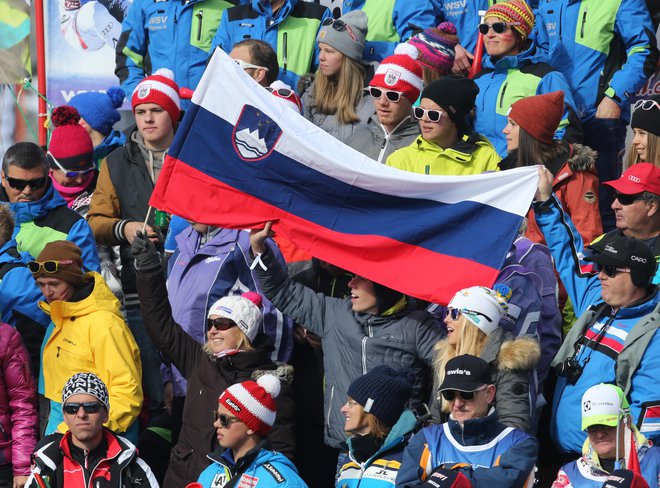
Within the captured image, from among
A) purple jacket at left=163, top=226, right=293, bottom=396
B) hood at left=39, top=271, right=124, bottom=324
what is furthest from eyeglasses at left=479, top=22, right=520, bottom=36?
hood at left=39, top=271, right=124, bottom=324

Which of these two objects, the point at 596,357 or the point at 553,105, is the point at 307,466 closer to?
the point at 596,357

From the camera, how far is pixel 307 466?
8219 millimetres

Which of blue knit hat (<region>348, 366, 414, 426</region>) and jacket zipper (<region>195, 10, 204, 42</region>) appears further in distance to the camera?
jacket zipper (<region>195, 10, 204, 42</region>)

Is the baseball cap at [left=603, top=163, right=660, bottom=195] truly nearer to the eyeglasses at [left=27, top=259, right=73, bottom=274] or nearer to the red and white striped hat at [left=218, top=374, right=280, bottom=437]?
the red and white striped hat at [left=218, top=374, right=280, bottom=437]

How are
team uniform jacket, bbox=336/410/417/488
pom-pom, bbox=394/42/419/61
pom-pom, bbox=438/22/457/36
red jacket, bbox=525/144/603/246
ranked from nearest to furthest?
team uniform jacket, bbox=336/410/417/488
red jacket, bbox=525/144/603/246
pom-pom, bbox=394/42/419/61
pom-pom, bbox=438/22/457/36

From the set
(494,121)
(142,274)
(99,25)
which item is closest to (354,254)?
(142,274)

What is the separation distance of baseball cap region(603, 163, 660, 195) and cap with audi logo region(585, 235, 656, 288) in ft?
2.36

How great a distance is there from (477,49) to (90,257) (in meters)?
3.81

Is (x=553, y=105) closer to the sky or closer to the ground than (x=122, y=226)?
closer to the sky

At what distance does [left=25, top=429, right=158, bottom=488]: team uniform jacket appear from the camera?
23.7 feet

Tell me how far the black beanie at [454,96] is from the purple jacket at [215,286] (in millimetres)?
1413

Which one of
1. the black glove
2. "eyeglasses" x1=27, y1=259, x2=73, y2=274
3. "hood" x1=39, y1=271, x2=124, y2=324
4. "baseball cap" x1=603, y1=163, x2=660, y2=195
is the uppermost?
"baseball cap" x1=603, y1=163, x2=660, y2=195

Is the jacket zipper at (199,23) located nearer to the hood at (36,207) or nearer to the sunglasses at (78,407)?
the hood at (36,207)

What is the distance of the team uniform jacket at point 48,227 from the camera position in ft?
29.5
